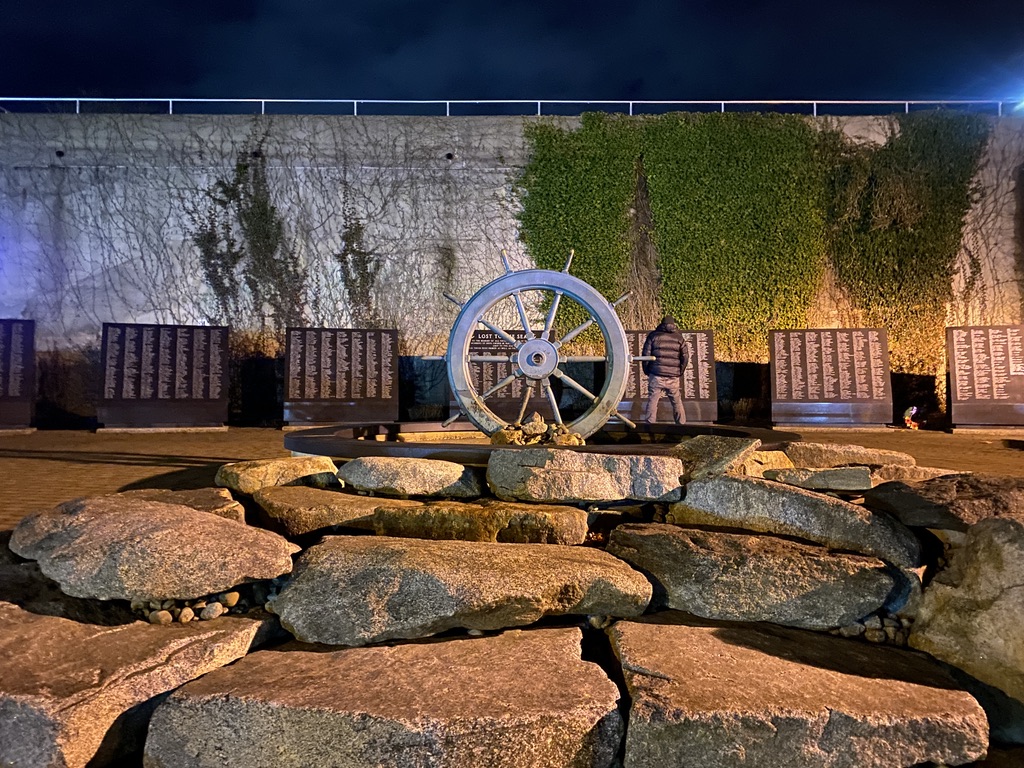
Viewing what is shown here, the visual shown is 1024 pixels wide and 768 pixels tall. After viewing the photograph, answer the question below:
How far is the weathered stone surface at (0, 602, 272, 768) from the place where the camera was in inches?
74.0

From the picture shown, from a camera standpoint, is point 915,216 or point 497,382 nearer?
point 497,382

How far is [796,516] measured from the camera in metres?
2.95

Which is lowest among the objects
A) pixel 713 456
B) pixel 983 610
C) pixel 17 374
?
pixel 983 610

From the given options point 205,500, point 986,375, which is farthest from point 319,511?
point 986,375

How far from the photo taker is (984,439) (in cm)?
820

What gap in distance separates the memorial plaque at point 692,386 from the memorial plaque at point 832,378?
0.88 metres

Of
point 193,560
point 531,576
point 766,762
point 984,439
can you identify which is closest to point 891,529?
point 766,762

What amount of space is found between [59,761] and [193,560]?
32.3 inches

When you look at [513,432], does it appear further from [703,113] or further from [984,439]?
[703,113]

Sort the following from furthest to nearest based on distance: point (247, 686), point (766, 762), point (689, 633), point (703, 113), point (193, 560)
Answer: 1. point (703, 113)
2. point (193, 560)
3. point (689, 633)
4. point (247, 686)
5. point (766, 762)

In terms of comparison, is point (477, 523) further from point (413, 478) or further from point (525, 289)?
point (525, 289)

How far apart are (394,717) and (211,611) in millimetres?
1130

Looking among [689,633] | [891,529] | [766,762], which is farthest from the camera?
[891,529]

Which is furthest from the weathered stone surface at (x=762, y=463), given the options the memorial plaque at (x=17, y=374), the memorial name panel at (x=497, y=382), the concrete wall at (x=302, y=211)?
the memorial plaque at (x=17, y=374)
